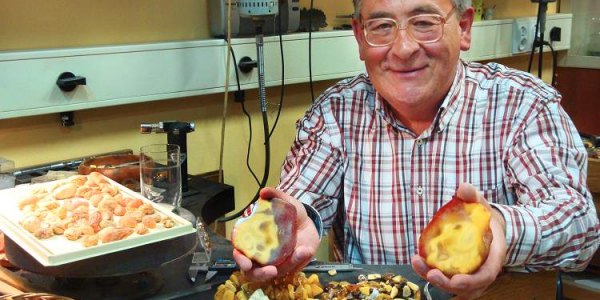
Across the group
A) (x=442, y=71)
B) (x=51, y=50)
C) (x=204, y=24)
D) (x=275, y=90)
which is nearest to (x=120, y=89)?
(x=51, y=50)

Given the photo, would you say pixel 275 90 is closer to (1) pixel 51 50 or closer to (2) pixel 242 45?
(2) pixel 242 45

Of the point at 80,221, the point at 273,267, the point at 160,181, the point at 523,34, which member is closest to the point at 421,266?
the point at 273,267

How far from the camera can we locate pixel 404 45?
1245 millimetres

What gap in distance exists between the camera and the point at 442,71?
129 cm

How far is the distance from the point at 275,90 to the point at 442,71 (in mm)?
912

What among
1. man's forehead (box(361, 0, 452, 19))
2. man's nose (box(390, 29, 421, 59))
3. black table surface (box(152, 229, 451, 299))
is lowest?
black table surface (box(152, 229, 451, 299))

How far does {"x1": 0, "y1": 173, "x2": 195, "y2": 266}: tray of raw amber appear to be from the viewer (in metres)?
0.93

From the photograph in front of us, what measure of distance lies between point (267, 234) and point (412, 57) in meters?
0.50

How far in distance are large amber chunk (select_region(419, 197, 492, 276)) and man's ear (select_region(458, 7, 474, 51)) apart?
57 centimetres

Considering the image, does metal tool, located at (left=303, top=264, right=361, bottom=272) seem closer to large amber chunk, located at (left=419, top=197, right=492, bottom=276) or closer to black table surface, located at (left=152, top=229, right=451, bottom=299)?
black table surface, located at (left=152, top=229, right=451, bottom=299)

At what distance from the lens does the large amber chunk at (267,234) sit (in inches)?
37.6

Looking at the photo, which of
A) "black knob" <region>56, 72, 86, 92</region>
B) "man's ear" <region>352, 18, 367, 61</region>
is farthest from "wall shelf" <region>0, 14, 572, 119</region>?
"man's ear" <region>352, 18, 367, 61</region>

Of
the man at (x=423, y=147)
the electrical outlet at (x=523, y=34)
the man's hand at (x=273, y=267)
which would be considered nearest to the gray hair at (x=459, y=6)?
A: the man at (x=423, y=147)

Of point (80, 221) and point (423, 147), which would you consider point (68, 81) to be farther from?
point (423, 147)
